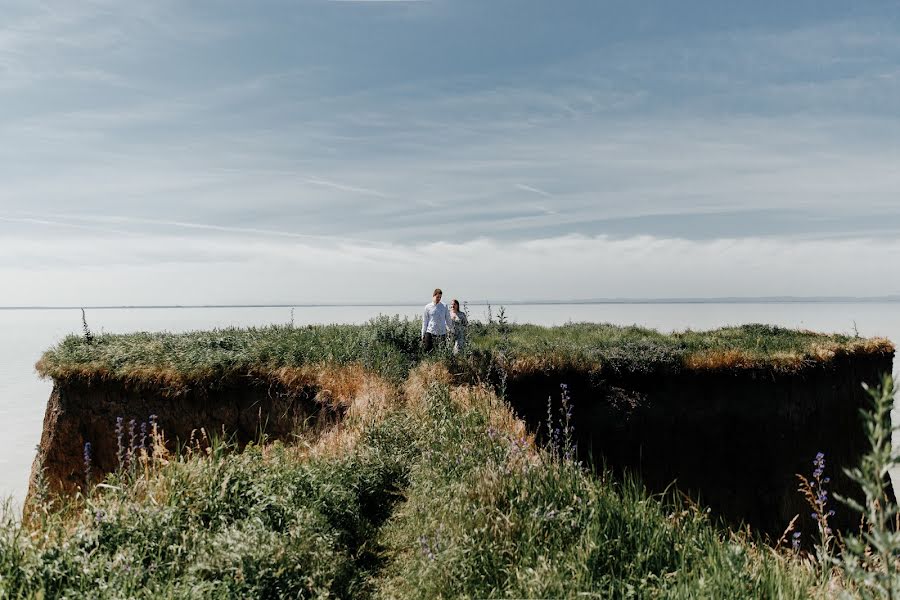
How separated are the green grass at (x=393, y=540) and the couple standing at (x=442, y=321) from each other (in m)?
7.15

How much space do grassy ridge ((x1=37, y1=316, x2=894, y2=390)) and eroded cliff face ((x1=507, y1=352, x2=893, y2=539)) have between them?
0.40 metres

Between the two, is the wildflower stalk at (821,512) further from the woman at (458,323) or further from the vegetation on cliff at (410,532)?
the woman at (458,323)

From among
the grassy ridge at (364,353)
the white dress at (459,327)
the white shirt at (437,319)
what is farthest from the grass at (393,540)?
the white shirt at (437,319)

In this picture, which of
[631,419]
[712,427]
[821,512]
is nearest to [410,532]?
[821,512]

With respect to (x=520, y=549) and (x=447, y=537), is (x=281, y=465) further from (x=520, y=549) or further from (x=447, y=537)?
(x=520, y=549)

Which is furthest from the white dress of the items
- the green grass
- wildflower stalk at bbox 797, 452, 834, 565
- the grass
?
wildflower stalk at bbox 797, 452, 834, 565

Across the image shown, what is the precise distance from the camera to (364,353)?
13.9 meters

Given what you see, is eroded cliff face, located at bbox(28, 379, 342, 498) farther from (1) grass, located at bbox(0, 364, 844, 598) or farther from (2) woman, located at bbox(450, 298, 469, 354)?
(1) grass, located at bbox(0, 364, 844, 598)

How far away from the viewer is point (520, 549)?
5387 mm

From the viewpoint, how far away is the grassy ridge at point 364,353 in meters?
14.2

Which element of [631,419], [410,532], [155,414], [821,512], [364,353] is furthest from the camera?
[631,419]

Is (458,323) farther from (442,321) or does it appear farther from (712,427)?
(712,427)

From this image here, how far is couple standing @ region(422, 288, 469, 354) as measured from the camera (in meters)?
15.0

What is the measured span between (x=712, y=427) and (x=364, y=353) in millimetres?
9049
